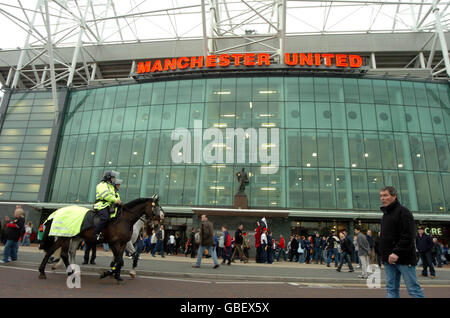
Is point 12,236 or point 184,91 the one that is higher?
point 184,91

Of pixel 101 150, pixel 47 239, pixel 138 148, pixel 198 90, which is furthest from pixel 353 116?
pixel 47 239

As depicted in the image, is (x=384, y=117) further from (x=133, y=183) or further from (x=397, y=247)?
(x=397, y=247)

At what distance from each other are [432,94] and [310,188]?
15.9 metres

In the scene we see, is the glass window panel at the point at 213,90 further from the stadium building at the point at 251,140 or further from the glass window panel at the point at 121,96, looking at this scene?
the glass window panel at the point at 121,96

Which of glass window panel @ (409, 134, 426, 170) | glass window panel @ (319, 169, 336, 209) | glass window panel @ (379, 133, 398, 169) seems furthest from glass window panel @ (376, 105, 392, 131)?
glass window panel @ (319, 169, 336, 209)

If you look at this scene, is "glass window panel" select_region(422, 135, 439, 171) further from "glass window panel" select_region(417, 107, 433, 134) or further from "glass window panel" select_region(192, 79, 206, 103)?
"glass window panel" select_region(192, 79, 206, 103)

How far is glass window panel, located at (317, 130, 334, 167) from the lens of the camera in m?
25.1

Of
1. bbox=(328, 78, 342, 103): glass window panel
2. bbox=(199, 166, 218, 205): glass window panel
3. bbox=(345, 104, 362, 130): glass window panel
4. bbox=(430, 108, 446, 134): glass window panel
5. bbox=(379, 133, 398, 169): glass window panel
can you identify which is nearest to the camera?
bbox=(199, 166, 218, 205): glass window panel

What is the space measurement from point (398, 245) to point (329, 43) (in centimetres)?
3518

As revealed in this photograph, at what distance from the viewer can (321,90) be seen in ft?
89.3

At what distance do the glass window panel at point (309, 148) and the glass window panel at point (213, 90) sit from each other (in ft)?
29.3

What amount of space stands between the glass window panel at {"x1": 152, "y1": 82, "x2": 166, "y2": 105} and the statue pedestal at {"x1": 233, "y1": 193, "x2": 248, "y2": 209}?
517 inches
